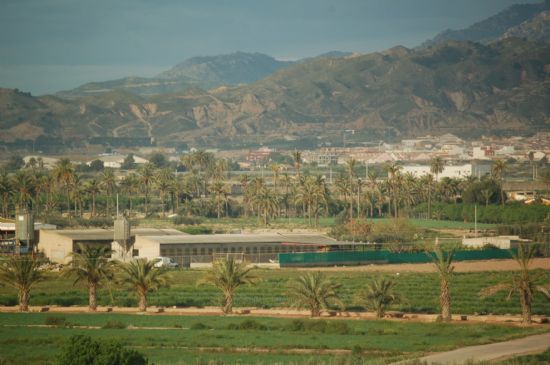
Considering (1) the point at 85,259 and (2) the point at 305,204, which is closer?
(1) the point at 85,259

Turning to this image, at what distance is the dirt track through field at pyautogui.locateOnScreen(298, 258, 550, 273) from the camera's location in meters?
79.6

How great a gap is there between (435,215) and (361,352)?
9212 centimetres

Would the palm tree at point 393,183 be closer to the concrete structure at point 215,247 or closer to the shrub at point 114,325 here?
the concrete structure at point 215,247

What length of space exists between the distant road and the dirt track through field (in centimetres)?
3112

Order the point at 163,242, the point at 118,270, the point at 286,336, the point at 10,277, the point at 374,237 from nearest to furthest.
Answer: the point at 286,336, the point at 10,277, the point at 118,270, the point at 163,242, the point at 374,237

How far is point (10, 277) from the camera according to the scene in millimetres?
59875

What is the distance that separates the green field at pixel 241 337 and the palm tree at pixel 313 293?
8.87ft

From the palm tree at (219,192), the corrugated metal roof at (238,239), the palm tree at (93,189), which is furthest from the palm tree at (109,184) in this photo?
the corrugated metal roof at (238,239)

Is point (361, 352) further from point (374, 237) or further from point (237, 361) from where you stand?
point (374, 237)

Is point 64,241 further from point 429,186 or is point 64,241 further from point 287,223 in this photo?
point 429,186

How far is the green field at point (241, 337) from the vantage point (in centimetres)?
4431

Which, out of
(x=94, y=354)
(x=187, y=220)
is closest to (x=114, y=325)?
(x=94, y=354)

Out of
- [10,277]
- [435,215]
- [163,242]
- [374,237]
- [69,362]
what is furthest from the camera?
[435,215]

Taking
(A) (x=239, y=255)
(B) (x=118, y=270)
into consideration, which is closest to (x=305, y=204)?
(A) (x=239, y=255)
